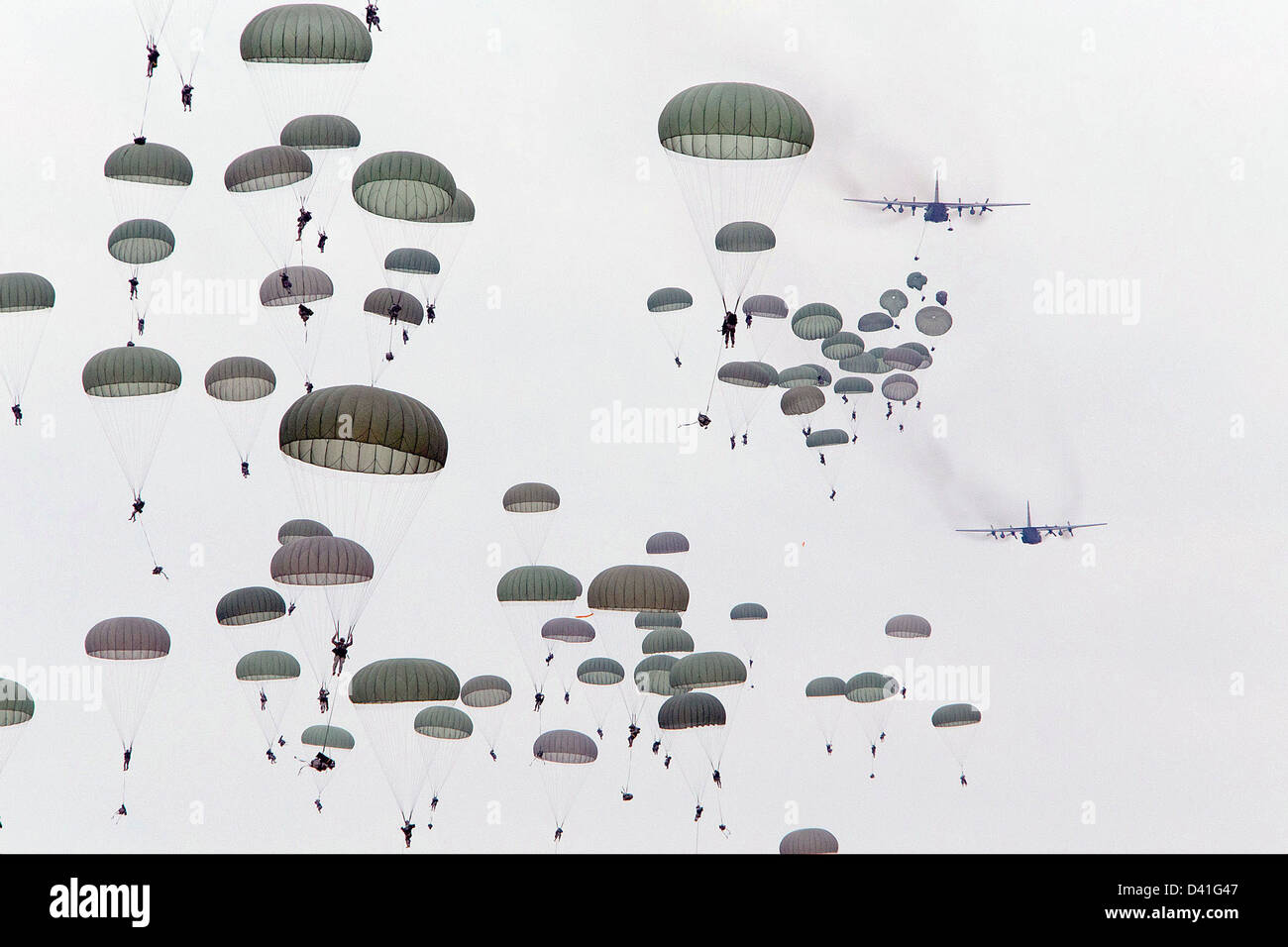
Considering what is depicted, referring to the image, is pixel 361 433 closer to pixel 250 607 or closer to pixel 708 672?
pixel 708 672

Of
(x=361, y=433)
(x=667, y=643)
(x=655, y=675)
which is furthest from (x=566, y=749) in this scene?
(x=361, y=433)

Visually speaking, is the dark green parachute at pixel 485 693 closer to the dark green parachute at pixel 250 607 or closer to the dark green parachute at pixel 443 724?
the dark green parachute at pixel 443 724

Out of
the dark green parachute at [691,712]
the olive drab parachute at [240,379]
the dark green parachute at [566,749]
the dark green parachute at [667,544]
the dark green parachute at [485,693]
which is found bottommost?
the dark green parachute at [566,749]

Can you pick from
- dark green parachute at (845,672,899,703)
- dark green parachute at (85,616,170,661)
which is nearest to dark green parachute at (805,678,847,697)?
dark green parachute at (845,672,899,703)

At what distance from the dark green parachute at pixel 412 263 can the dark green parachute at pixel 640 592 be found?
41.3 feet

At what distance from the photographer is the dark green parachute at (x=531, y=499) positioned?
183 ft

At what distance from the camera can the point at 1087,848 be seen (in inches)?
4070

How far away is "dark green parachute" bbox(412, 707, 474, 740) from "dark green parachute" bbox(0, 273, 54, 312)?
→ 17487 mm

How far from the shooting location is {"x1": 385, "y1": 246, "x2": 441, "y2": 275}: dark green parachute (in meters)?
51.6

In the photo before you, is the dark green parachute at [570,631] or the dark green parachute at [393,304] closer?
the dark green parachute at [393,304]

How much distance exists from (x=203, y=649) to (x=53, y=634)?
29.5ft

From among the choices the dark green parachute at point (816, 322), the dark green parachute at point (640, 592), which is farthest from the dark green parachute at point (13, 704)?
the dark green parachute at point (816, 322)

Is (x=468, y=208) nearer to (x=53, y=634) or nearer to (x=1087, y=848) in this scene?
(x=53, y=634)

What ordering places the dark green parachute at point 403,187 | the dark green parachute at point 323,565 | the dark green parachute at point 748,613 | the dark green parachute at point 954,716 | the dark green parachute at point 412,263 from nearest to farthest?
the dark green parachute at point 323,565
the dark green parachute at point 403,187
the dark green parachute at point 412,263
the dark green parachute at point 748,613
the dark green parachute at point 954,716
